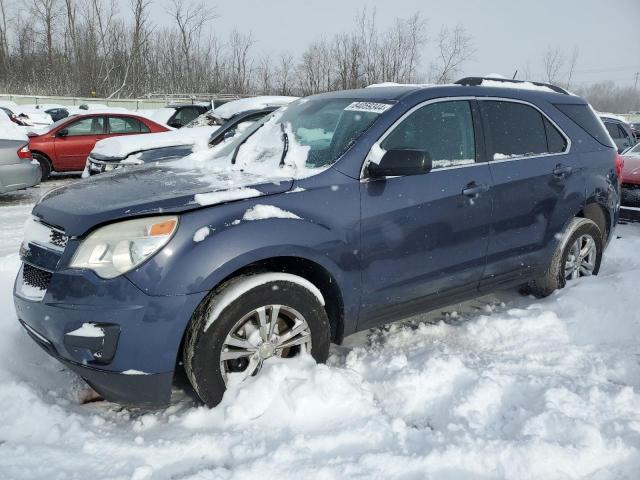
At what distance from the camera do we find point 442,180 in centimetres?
328

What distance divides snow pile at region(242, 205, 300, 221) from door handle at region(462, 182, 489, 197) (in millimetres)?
1238

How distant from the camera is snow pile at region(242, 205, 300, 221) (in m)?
2.62

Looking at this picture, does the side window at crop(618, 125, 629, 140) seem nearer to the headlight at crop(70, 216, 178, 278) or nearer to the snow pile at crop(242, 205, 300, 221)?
the snow pile at crop(242, 205, 300, 221)

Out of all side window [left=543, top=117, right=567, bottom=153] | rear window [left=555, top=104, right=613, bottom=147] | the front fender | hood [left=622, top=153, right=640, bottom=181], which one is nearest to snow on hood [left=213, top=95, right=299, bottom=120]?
hood [left=622, top=153, right=640, bottom=181]

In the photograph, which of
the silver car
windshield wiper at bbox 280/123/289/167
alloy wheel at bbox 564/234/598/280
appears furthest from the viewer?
Result: the silver car

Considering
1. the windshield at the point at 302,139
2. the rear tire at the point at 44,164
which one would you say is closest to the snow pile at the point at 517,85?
the windshield at the point at 302,139

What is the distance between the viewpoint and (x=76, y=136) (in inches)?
460

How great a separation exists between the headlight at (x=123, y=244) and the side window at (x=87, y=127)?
34.3ft

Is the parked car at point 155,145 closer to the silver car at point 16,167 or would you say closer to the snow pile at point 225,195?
the silver car at point 16,167

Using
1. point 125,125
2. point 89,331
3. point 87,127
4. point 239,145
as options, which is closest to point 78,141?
point 87,127

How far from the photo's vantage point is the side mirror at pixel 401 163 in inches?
115

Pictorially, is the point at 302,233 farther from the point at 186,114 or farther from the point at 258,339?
the point at 186,114

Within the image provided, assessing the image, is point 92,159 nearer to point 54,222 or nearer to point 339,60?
point 54,222

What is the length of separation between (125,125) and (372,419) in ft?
36.3
